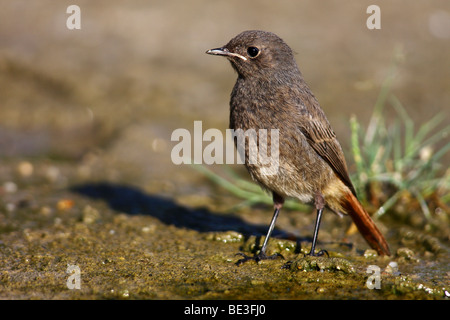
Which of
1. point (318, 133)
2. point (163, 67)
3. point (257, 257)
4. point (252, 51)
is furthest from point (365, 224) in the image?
point (163, 67)

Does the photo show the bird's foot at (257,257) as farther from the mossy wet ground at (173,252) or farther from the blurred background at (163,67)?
the blurred background at (163,67)

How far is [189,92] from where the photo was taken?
340 inches

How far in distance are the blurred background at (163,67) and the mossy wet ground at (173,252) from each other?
1.22 m

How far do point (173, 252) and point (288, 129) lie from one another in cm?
148

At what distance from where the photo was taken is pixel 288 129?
4809mm

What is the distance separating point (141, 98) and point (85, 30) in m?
1.72

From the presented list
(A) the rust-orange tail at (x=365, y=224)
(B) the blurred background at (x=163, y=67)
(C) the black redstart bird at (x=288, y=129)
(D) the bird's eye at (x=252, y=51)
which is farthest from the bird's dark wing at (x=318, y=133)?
(B) the blurred background at (x=163, y=67)

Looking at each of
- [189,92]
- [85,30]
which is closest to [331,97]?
[189,92]

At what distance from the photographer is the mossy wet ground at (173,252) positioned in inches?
158

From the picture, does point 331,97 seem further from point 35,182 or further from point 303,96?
point 35,182

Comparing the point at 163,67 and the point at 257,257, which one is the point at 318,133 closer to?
the point at 257,257

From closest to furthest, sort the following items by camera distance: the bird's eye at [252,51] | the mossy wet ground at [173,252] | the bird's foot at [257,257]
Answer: the mossy wet ground at [173,252] < the bird's foot at [257,257] < the bird's eye at [252,51]

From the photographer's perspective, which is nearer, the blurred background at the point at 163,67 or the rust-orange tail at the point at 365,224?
the rust-orange tail at the point at 365,224

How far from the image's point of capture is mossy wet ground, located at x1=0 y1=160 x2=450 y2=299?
4012 mm
